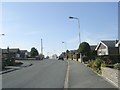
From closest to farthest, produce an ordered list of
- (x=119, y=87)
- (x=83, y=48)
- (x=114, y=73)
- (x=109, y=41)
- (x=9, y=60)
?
1. (x=119, y=87)
2. (x=114, y=73)
3. (x=9, y=60)
4. (x=83, y=48)
5. (x=109, y=41)

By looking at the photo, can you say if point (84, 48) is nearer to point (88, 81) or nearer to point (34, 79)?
point (34, 79)

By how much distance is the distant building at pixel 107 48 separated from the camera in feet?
230

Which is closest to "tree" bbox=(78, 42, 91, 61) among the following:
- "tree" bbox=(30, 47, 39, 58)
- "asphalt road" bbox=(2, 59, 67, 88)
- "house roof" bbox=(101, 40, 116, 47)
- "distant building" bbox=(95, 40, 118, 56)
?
"distant building" bbox=(95, 40, 118, 56)

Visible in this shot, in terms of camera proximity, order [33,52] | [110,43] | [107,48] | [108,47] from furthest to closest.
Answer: [33,52], [110,43], [107,48], [108,47]

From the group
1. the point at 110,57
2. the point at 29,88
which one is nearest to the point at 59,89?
the point at 29,88

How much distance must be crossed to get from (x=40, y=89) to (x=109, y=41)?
6126 cm

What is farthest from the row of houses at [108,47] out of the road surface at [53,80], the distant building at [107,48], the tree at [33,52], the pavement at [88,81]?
the tree at [33,52]

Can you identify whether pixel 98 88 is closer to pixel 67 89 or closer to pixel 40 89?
pixel 67 89

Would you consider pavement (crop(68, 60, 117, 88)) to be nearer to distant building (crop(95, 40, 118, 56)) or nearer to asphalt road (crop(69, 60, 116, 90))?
asphalt road (crop(69, 60, 116, 90))

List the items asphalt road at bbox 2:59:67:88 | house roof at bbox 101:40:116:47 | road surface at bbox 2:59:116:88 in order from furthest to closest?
house roof at bbox 101:40:116:47 < asphalt road at bbox 2:59:67:88 < road surface at bbox 2:59:116:88

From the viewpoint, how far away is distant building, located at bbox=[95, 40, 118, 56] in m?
70.1

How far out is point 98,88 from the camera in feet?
52.2

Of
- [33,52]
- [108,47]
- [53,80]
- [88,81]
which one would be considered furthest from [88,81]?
[33,52]

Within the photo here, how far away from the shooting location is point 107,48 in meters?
70.8
